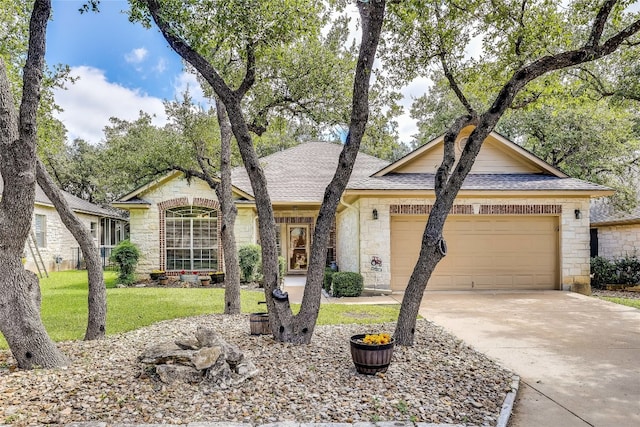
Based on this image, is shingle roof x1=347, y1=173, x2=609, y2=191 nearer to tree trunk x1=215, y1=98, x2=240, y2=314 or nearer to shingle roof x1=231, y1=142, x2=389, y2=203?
shingle roof x1=231, y1=142, x2=389, y2=203

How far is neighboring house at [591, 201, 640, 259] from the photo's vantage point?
13539 millimetres

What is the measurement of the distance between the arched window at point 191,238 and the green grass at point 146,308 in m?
1.97

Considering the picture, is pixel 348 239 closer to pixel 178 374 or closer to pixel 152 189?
pixel 152 189

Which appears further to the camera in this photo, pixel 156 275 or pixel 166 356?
pixel 156 275

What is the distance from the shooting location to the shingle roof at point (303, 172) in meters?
15.0

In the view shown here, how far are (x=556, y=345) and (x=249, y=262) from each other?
9063 mm

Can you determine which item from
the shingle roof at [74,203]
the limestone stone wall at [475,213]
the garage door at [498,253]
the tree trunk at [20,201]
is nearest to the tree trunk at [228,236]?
the tree trunk at [20,201]

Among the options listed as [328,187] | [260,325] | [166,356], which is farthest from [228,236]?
[166,356]

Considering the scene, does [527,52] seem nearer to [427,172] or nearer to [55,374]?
[427,172]

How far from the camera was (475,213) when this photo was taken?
11672 millimetres

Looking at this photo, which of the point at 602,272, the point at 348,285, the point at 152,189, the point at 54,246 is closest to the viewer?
the point at 348,285

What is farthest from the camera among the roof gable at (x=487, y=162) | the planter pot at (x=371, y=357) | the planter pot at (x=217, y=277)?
the planter pot at (x=217, y=277)

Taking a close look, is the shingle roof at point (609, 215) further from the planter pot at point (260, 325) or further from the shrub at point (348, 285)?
the planter pot at point (260, 325)

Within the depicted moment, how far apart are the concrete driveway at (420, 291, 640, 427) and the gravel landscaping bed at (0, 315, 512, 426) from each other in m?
0.40
